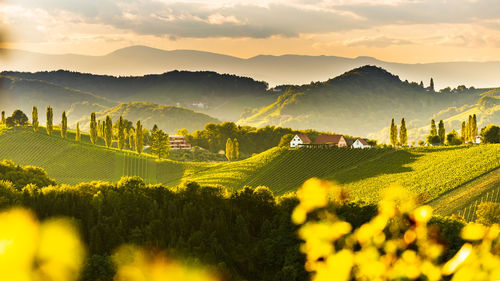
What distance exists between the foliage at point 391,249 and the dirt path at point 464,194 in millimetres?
14874

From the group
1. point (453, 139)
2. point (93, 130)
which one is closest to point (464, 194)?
point (453, 139)

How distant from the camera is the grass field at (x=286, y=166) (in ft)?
253

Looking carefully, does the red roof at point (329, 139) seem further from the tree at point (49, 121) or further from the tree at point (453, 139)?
the tree at point (49, 121)

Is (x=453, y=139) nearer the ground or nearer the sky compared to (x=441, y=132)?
nearer the ground

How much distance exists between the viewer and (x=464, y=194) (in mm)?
65062

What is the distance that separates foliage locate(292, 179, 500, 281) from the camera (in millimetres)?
37188

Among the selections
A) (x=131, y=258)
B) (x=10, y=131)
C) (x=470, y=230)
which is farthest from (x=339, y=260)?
(x=10, y=131)

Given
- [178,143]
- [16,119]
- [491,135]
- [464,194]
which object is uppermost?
[16,119]

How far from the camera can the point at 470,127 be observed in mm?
117562

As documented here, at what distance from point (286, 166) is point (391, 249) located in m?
58.6

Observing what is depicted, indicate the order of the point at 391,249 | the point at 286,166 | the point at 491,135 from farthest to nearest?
the point at 491,135 < the point at 286,166 < the point at 391,249

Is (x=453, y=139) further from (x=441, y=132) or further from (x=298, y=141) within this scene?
(x=298, y=141)

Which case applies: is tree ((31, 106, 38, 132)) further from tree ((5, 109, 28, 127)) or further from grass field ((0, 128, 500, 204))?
tree ((5, 109, 28, 127))

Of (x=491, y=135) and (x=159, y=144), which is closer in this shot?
(x=491, y=135)
